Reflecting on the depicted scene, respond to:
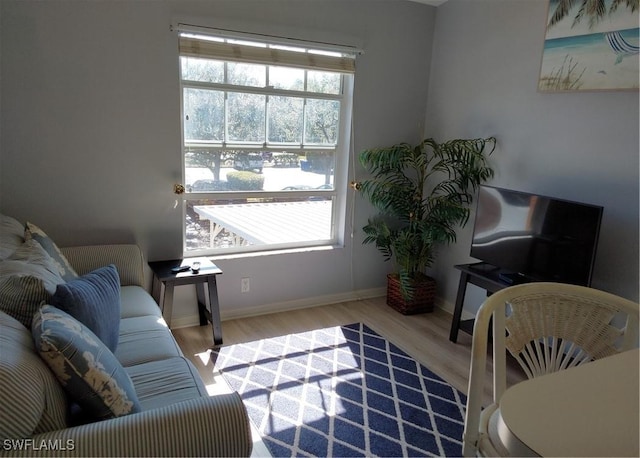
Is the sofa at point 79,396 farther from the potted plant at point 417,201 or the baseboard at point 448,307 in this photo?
the baseboard at point 448,307

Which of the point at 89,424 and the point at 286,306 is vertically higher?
the point at 89,424

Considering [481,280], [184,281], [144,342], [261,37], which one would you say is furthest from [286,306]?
[261,37]

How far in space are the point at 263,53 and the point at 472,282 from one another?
213 centimetres

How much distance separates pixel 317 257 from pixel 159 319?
1.58 meters

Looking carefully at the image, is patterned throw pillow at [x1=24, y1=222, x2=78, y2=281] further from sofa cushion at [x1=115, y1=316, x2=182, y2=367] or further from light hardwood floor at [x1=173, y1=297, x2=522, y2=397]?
light hardwood floor at [x1=173, y1=297, x2=522, y2=397]

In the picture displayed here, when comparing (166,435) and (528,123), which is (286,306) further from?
(166,435)

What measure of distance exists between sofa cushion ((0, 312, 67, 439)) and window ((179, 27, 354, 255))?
1.98m

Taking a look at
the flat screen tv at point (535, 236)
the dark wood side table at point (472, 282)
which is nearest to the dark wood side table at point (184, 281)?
the dark wood side table at point (472, 282)

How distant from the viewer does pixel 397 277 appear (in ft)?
12.0

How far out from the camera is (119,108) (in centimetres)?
272

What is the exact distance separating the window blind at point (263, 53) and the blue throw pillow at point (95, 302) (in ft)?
5.43

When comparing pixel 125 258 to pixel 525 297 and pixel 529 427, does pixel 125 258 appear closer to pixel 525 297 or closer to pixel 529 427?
pixel 525 297

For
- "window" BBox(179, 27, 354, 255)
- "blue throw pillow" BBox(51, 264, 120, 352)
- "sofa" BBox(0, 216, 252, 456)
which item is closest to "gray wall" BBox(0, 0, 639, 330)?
"window" BBox(179, 27, 354, 255)

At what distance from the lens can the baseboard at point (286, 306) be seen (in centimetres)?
317
